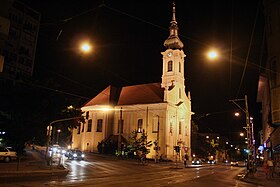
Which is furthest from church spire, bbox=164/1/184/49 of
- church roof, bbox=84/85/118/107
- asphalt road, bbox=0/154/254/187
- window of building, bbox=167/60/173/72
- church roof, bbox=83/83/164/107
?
asphalt road, bbox=0/154/254/187

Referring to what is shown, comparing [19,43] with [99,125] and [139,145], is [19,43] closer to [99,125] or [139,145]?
[99,125]

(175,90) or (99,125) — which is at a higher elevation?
(175,90)

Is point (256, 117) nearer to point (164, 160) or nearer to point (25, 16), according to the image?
point (164, 160)

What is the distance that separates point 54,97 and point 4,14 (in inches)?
873

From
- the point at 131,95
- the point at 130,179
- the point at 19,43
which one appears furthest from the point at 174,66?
the point at 130,179

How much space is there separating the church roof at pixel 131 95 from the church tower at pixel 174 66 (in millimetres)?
2595

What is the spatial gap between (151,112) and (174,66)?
12.2 m

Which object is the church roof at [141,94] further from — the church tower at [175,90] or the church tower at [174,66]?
the church tower at [174,66]

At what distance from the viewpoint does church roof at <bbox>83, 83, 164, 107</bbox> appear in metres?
62.5

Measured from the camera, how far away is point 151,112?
199 ft

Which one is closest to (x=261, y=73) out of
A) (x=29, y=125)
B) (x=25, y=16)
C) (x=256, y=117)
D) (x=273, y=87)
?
(x=273, y=87)

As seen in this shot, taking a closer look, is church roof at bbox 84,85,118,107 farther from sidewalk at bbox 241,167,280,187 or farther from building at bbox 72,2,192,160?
sidewalk at bbox 241,167,280,187

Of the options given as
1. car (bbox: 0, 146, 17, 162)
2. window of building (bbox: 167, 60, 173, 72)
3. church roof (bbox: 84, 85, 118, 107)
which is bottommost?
car (bbox: 0, 146, 17, 162)

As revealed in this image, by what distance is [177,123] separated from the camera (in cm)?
6359
